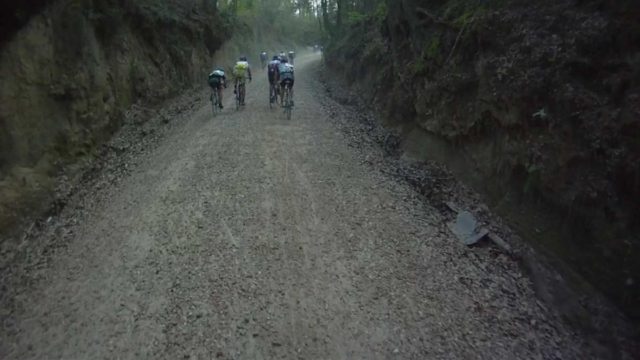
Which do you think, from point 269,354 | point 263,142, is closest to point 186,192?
point 263,142

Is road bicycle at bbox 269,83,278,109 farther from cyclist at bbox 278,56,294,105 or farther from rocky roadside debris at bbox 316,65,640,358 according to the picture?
rocky roadside debris at bbox 316,65,640,358

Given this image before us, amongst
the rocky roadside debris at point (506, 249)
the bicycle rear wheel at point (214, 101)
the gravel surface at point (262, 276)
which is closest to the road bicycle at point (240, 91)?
the bicycle rear wheel at point (214, 101)

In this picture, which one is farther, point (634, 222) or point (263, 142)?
point (263, 142)

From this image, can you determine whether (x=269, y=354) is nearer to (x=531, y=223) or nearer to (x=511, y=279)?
(x=511, y=279)

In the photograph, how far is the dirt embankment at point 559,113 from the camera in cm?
512

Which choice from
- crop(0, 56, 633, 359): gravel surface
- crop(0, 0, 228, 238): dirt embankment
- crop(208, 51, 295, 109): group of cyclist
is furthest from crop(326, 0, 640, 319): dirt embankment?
crop(0, 0, 228, 238): dirt embankment

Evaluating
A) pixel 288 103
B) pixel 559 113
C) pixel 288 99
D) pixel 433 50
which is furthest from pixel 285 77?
pixel 559 113

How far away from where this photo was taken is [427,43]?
34.3 ft

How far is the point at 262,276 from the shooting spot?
6008 mm

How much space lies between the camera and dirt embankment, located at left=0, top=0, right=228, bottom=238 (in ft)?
26.9

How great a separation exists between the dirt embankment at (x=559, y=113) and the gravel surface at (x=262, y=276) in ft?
3.41

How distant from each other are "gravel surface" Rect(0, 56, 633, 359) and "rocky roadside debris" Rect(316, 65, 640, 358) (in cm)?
11

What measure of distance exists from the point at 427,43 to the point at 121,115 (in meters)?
8.46

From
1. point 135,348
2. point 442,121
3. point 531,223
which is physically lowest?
→ point 135,348
